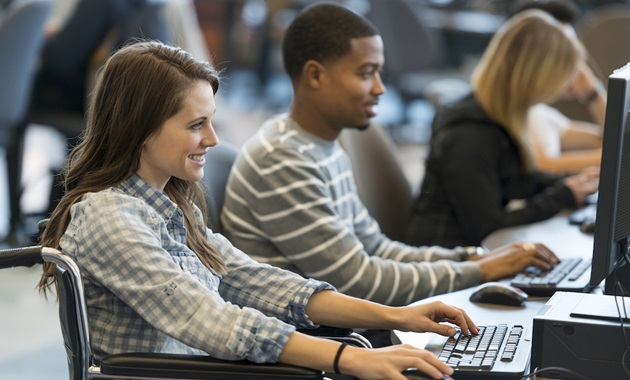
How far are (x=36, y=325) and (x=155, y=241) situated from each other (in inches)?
86.3

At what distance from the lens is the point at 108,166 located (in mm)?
1577

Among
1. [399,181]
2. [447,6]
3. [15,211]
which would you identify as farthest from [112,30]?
[447,6]

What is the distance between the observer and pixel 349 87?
7.29 ft

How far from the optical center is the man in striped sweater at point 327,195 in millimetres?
2057

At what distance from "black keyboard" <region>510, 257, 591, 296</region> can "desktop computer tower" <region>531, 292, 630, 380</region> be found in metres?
0.44

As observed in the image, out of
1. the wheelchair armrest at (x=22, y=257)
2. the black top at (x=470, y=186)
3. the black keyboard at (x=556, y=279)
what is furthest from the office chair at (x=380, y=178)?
the wheelchair armrest at (x=22, y=257)

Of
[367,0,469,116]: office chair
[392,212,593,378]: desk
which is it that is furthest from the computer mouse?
[367,0,469,116]: office chair

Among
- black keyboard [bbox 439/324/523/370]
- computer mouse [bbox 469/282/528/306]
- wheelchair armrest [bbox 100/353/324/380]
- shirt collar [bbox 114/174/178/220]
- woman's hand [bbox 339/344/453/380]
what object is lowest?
computer mouse [bbox 469/282/528/306]

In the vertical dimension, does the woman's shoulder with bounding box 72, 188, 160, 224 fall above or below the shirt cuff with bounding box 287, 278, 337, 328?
above

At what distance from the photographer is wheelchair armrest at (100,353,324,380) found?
4.66 ft

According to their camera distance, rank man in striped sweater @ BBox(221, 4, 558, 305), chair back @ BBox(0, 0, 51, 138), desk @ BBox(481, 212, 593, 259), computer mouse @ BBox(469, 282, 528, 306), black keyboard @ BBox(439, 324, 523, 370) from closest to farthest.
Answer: black keyboard @ BBox(439, 324, 523, 370)
computer mouse @ BBox(469, 282, 528, 306)
man in striped sweater @ BBox(221, 4, 558, 305)
desk @ BBox(481, 212, 593, 259)
chair back @ BBox(0, 0, 51, 138)

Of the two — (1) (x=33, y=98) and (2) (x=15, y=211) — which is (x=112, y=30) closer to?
(1) (x=33, y=98)

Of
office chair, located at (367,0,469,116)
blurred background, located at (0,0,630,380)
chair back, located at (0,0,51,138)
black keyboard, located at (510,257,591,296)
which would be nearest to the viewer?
black keyboard, located at (510,257,591,296)

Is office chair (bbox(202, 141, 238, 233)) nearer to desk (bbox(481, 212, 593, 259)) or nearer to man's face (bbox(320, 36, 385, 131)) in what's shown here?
man's face (bbox(320, 36, 385, 131))
